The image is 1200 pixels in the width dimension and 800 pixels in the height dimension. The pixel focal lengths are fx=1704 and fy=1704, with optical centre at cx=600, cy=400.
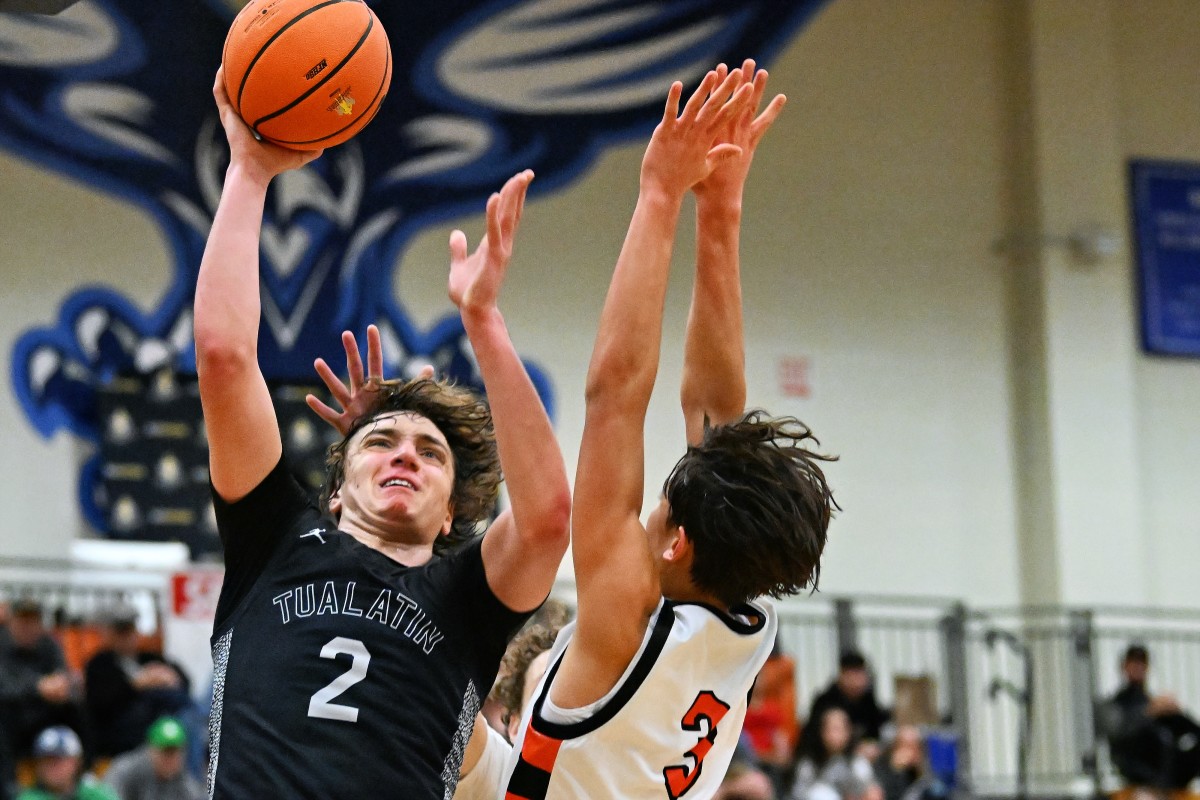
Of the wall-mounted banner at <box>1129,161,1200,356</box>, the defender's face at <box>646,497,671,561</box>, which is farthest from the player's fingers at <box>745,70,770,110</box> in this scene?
the wall-mounted banner at <box>1129,161,1200,356</box>

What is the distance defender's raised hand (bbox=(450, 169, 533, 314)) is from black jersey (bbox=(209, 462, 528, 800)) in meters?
0.49

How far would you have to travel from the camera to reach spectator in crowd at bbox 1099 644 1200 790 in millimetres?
12398

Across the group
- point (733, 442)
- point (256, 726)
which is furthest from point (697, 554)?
point (256, 726)

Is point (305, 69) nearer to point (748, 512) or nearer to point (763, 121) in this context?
point (763, 121)

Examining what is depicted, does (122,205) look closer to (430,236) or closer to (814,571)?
(430,236)

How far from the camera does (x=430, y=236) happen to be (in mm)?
13547

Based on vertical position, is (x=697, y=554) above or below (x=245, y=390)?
below

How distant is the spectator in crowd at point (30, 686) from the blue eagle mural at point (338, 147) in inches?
96.4

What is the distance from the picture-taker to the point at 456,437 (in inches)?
142

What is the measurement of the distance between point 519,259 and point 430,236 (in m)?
0.75

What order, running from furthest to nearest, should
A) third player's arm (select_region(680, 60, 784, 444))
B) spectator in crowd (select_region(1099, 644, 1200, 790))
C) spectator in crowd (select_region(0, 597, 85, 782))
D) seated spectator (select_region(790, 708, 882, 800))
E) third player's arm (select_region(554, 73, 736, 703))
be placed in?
spectator in crowd (select_region(1099, 644, 1200, 790)) < seated spectator (select_region(790, 708, 882, 800)) < spectator in crowd (select_region(0, 597, 85, 782)) < third player's arm (select_region(680, 60, 784, 444)) < third player's arm (select_region(554, 73, 736, 703))

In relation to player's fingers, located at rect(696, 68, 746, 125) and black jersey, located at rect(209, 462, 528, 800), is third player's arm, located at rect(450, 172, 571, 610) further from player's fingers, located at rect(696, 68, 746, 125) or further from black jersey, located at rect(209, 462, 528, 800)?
player's fingers, located at rect(696, 68, 746, 125)

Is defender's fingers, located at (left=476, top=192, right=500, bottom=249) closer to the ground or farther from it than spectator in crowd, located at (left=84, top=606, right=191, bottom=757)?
farther from it

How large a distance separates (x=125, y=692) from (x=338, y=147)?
504cm
